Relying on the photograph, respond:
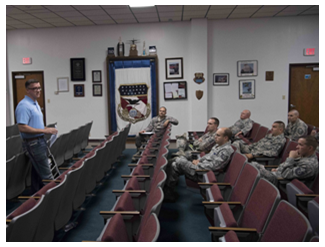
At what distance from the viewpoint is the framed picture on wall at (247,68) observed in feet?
24.7

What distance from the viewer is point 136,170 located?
2.95m

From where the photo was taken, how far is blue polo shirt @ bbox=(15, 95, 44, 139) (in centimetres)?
317

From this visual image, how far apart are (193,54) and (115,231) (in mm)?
6393

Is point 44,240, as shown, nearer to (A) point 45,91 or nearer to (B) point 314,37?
(A) point 45,91

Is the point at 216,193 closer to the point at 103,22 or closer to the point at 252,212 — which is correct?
the point at 252,212

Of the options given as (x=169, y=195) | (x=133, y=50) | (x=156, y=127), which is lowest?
(x=169, y=195)

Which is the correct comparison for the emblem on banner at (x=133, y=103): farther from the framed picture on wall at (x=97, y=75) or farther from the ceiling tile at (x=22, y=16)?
the ceiling tile at (x=22, y=16)

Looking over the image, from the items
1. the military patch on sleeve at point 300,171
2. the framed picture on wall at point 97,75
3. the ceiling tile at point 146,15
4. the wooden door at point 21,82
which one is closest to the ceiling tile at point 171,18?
the ceiling tile at point 146,15

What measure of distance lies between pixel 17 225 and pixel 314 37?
8.10m

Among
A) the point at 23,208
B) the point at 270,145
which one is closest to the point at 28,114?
the point at 23,208

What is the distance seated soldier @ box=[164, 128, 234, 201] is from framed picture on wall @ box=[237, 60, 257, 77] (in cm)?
463

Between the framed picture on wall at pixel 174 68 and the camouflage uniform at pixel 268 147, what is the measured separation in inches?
144

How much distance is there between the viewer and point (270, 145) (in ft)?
13.5
